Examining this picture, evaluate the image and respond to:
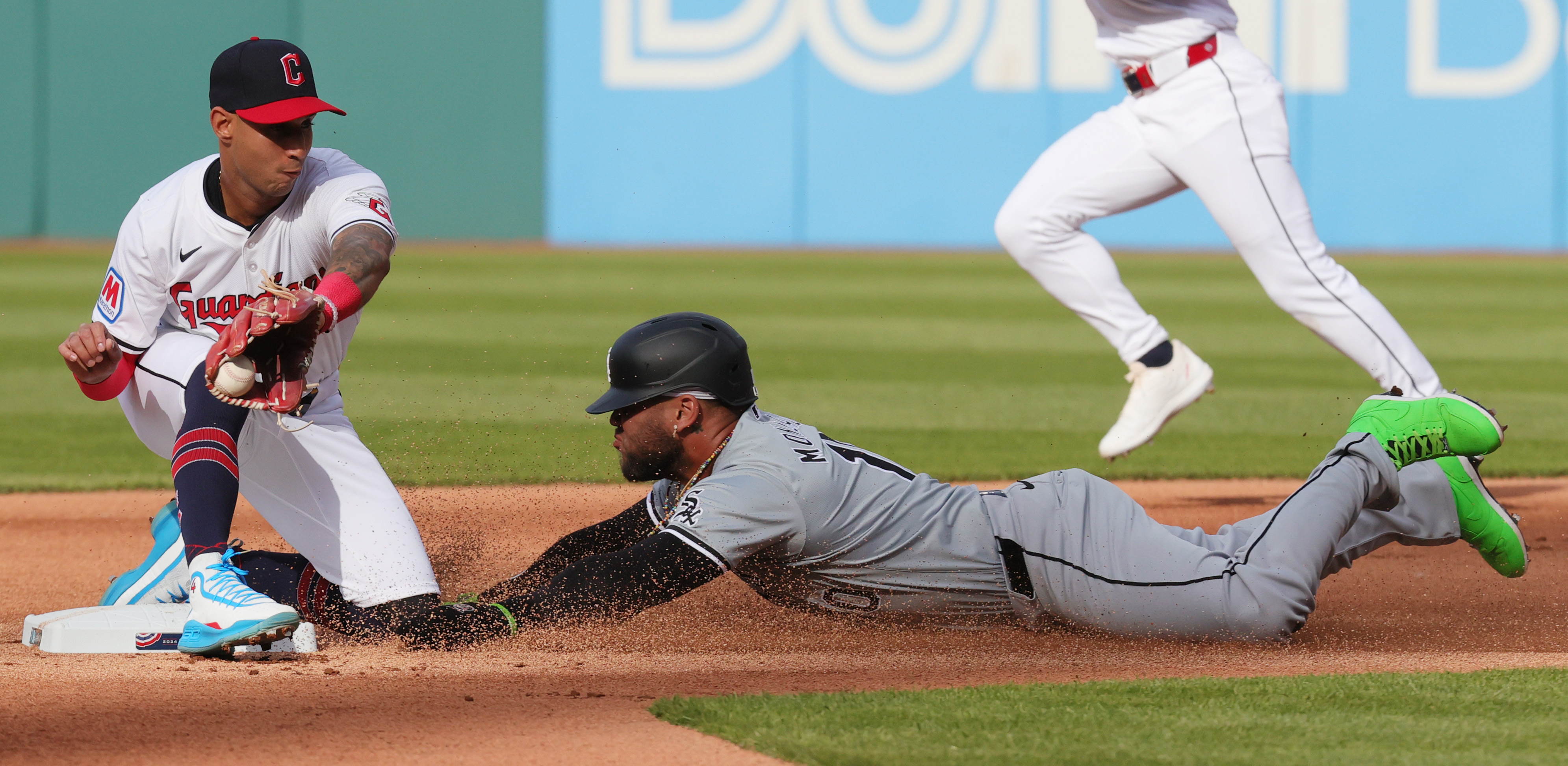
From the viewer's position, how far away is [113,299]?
3824 millimetres

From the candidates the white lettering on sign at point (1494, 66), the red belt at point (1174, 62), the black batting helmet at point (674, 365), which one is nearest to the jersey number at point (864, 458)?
the black batting helmet at point (674, 365)

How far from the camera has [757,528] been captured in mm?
3262

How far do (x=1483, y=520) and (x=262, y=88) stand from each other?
3.04 metres

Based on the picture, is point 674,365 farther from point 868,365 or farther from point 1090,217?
point 868,365

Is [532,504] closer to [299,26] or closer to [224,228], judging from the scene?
[224,228]

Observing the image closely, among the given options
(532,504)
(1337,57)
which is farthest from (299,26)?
(532,504)

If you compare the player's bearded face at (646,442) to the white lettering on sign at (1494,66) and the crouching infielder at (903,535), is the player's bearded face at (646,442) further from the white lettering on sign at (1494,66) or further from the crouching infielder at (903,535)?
the white lettering on sign at (1494,66)

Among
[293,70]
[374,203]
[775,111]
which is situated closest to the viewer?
[293,70]

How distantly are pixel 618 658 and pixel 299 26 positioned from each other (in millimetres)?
17574

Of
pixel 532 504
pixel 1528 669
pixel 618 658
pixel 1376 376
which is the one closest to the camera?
pixel 1528 669

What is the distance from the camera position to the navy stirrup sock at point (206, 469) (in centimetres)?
341

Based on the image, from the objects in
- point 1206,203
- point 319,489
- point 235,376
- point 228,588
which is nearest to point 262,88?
point 235,376

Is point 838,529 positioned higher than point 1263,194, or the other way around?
point 1263,194

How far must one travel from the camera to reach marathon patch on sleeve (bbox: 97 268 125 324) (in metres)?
3.81
